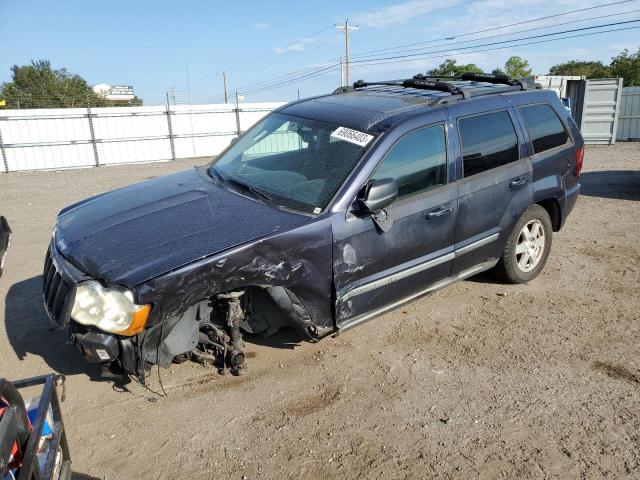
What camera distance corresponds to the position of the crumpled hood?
2924 millimetres

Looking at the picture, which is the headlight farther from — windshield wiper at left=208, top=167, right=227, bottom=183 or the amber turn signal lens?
windshield wiper at left=208, top=167, right=227, bottom=183

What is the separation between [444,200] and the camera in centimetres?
396

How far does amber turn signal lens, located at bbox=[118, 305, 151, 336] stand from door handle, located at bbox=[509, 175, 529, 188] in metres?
3.23

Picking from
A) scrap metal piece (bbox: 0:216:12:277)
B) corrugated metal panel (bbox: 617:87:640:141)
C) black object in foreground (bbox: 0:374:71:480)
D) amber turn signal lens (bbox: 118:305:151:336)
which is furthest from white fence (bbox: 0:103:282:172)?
black object in foreground (bbox: 0:374:71:480)

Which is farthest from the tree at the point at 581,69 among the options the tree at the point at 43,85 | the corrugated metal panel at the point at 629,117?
the tree at the point at 43,85

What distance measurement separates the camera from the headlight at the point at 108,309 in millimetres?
Result: 2791

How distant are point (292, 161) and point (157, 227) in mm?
1250

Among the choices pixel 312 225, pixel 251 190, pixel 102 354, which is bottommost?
pixel 102 354

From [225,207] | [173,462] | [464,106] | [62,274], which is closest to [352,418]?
[173,462]

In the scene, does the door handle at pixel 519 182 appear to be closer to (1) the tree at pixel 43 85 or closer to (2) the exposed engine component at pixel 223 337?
(2) the exposed engine component at pixel 223 337

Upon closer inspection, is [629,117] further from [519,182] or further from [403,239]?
[403,239]

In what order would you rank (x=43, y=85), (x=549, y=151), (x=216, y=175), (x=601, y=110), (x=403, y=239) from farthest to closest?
(x=43, y=85) → (x=601, y=110) → (x=549, y=151) → (x=216, y=175) → (x=403, y=239)

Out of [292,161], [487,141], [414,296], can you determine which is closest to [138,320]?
[292,161]

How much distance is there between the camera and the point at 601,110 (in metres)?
16.7
